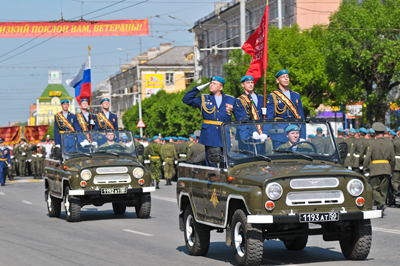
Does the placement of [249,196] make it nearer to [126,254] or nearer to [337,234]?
[337,234]

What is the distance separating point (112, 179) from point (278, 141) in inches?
266

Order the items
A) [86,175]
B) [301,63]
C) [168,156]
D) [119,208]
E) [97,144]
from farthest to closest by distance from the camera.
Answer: [301,63] → [168,156] → [119,208] → [97,144] → [86,175]

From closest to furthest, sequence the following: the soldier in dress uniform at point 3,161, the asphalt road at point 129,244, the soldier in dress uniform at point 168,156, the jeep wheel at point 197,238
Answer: the asphalt road at point 129,244
the jeep wheel at point 197,238
the soldier in dress uniform at point 168,156
the soldier in dress uniform at point 3,161

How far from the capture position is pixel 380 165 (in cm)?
1630

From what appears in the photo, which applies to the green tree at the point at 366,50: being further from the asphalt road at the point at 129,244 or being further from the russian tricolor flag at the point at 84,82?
the asphalt road at the point at 129,244

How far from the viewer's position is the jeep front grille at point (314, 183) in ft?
26.7

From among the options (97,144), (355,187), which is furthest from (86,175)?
(355,187)

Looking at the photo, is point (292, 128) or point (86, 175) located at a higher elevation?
point (292, 128)

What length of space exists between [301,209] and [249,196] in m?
0.60

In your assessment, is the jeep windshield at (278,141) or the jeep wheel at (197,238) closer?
the jeep windshield at (278,141)

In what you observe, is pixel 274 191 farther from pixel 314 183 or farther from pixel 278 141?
pixel 278 141

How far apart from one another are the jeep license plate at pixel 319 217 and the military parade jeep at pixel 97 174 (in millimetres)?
7771

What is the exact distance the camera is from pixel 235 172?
8.87 meters

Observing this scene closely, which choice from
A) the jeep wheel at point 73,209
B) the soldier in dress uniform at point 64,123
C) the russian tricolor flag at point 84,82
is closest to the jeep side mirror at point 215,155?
the jeep wheel at point 73,209
